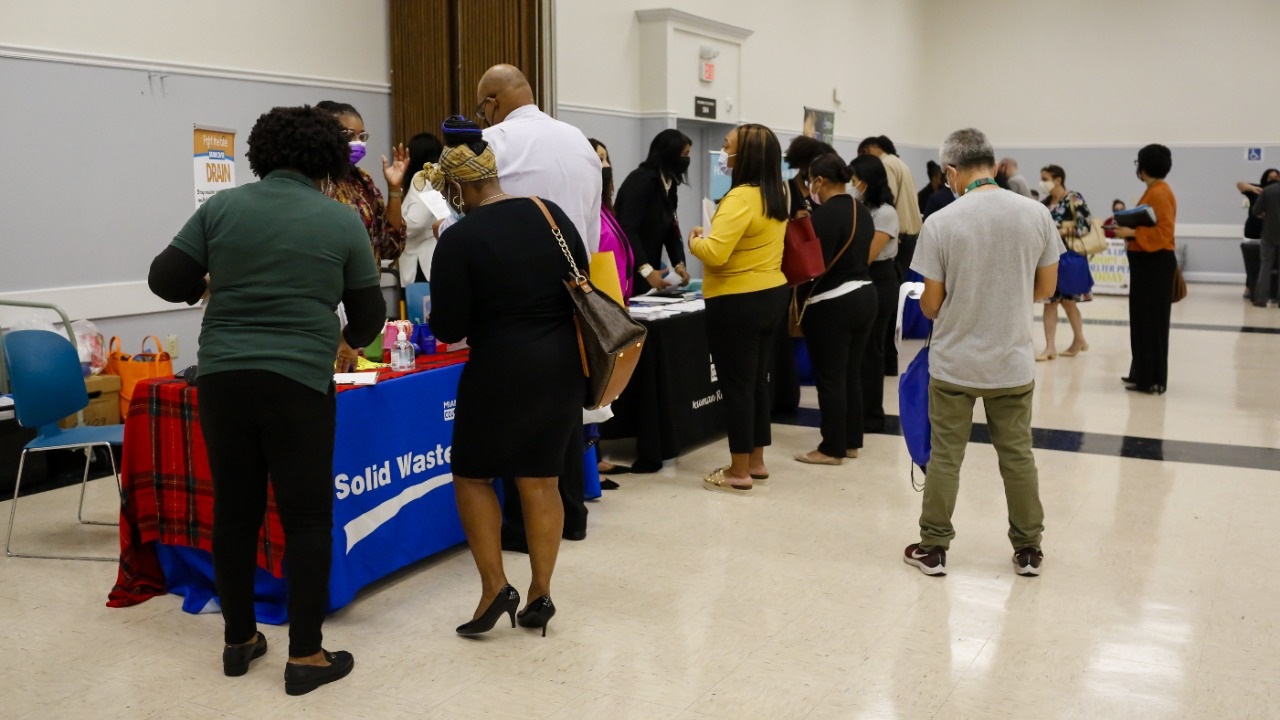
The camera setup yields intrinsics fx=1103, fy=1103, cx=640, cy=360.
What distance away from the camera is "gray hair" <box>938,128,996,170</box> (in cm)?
351

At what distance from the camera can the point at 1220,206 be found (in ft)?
49.8

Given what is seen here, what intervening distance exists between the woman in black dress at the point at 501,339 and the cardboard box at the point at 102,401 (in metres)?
3.06

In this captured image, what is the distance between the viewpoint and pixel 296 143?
264cm

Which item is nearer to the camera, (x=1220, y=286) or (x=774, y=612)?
(x=774, y=612)

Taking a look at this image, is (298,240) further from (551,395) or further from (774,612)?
(774,612)

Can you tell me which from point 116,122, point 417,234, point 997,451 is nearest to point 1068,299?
point 997,451

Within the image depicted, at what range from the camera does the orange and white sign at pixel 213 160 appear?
615 centimetres

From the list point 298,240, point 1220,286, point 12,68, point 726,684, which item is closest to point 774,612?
point 726,684

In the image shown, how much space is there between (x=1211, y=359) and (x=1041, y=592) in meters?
5.85

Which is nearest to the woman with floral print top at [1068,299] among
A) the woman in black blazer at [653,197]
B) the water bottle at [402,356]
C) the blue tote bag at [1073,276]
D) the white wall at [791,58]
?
the blue tote bag at [1073,276]

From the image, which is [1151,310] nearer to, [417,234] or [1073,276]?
[1073,276]

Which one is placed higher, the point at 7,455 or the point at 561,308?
the point at 561,308

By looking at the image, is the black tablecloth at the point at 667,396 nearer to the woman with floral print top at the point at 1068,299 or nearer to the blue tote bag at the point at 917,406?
the blue tote bag at the point at 917,406

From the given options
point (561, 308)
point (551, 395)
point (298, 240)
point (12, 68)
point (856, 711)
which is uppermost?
point (12, 68)
